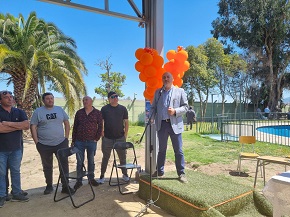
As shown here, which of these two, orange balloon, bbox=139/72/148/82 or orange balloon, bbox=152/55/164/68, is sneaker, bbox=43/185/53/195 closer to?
orange balloon, bbox=139/72/148/82

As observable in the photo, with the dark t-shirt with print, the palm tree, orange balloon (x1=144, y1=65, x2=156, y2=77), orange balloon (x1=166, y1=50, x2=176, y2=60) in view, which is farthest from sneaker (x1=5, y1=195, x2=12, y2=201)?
the palm tree

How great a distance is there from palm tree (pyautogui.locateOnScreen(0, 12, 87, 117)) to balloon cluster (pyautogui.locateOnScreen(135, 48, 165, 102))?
556cm

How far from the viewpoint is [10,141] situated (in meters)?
3.42

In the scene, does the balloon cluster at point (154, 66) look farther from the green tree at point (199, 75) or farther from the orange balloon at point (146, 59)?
the green tree at point (199, 75)

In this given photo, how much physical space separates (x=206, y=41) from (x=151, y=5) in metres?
18.1

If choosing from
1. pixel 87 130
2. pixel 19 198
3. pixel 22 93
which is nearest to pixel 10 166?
pixel 19 198

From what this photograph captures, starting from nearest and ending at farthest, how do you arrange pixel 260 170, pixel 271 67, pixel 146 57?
pixel 146 57 → pixel 260 170 → pixel 271 67

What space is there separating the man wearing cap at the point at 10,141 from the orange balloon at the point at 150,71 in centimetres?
197

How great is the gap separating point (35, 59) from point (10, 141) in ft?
18.5

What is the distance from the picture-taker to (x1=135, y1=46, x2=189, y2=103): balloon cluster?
3.71 metres

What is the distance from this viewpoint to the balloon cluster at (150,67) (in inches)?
145

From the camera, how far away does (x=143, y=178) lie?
12.1ft

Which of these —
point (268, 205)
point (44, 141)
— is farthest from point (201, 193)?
point (44, 141)

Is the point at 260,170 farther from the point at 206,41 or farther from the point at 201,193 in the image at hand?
the point at 206,41
